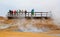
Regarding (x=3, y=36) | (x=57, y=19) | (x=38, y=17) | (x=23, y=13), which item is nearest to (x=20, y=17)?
(x=23, y=13)

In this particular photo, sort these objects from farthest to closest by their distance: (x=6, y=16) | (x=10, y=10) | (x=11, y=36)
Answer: (x=6, y=16) < (x=10, y=10) < (x=11, y=36)

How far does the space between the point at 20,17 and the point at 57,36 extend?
20.9 feet

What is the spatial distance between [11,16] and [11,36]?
22.0 ft

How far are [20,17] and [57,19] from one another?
2.21 meters

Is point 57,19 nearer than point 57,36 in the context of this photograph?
No

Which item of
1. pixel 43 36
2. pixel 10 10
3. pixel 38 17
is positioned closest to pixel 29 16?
pixel 38 17

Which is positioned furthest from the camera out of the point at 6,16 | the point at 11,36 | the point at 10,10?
the point at 6,16

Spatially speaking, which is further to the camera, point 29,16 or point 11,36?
point 29,16

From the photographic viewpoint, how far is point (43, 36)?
7.71m

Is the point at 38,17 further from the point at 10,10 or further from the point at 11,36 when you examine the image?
the point at 11,36

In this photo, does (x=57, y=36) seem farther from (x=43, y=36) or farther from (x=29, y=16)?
(x=29, y=16)

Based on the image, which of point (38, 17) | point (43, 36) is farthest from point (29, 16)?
point (43, 36)

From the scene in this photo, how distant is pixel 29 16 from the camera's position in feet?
47.5

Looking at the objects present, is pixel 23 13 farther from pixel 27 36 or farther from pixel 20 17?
pixel 27 36
